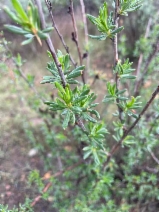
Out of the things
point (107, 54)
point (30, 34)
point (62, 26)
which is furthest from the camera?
point (107, 54)

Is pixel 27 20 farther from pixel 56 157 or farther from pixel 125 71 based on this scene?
pixel 56 157

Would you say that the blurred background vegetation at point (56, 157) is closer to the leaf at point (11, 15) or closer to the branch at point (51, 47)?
the branch at point (51, 47)

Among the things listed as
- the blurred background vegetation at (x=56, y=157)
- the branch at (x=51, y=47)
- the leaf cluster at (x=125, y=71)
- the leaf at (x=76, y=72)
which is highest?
the branch at (x=51, y=47)

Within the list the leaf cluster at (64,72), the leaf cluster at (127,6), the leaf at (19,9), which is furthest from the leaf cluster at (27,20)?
the leaf cluster at (127,6)

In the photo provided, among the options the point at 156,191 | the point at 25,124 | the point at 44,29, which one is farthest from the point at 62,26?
the point at 44,29

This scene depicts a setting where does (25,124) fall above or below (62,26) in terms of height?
below

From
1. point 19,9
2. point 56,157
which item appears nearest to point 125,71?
point 19,9

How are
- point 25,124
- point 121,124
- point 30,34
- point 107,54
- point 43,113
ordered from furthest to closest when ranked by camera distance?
1. point 107,54
2. point 25,124
3. point 43,113
4. point 121,124
5. point 30,34

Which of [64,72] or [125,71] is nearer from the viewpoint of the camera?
[64,72]

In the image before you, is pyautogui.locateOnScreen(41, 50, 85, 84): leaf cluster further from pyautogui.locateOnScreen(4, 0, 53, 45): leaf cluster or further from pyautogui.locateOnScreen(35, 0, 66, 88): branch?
pyautogui.locateOnScreen(4, 0, 53, 45): leaf cluster

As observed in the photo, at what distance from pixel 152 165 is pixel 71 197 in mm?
565

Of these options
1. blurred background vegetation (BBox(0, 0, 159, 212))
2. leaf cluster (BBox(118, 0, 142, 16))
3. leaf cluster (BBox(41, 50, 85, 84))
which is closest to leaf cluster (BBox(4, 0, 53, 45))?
leaf cluster (BBox(41, 50, 85, 84))

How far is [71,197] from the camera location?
146cm

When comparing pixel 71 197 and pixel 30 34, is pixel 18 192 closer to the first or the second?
pixel 71 197
